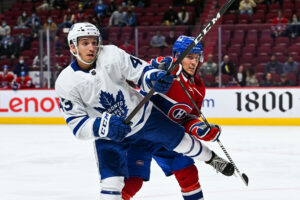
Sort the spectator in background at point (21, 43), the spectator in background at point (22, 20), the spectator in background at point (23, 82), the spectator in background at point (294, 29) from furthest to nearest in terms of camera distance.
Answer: the spectator in background at point (22, 20) < the spectator in background at point (21, 43) < the spectator in background at point (23, 82) < the spectator in background at point (294, 29)

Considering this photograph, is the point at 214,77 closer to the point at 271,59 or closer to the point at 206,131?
the point at 271,59

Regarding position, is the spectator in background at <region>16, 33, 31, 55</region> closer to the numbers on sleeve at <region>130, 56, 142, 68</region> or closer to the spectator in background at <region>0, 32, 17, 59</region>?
the spectator in background at <region>0, 32, 17, 59</region>

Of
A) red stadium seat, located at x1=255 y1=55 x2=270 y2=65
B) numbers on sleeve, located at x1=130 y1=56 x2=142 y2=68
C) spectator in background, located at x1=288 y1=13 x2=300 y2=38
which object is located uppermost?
numbers on sleeve, located at x1=130 y1=56 x2=142 y2=68

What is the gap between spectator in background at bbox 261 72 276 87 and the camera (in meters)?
9.54

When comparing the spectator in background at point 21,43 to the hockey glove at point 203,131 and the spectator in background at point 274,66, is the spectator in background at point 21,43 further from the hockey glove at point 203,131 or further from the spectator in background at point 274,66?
the hockey glove at point 203,131

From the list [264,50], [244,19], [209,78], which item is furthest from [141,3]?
[264,50]

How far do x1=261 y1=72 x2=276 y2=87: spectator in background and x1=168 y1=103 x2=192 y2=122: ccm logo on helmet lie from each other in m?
6.18

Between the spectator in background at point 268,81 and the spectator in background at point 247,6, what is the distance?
2258 mm

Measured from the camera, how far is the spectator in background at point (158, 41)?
1002cm

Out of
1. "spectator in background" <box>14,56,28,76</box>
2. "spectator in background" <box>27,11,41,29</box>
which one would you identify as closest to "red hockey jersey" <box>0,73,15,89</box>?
"spectator in background" <box>14,56,28,76</box>

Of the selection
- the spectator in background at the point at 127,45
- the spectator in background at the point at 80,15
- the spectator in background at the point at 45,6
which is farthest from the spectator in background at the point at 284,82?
the spectator in background at the point at 45,6

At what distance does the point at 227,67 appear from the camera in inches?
382

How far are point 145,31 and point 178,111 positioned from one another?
6.71m

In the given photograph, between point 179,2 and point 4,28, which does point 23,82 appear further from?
point 179,2
